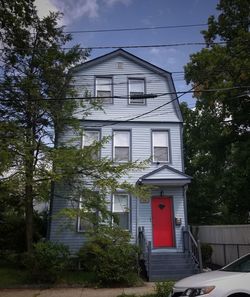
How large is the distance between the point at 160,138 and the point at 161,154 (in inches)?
31.3

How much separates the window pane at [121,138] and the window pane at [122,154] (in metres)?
0.21

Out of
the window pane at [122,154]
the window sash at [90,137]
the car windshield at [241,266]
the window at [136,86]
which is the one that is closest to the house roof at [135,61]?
the window at [136,86]

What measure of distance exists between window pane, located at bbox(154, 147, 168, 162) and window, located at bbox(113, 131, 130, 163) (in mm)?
1321

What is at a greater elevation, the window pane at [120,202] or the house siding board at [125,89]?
the house siding board at [125,89]

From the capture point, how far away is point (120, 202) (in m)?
15.9

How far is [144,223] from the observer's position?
15.5m

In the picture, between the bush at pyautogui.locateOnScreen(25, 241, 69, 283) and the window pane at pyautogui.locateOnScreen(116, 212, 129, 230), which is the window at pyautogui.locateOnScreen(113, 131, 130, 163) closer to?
the window pane at pyautogui.locateOnScreen(116, 212, 129, 230)

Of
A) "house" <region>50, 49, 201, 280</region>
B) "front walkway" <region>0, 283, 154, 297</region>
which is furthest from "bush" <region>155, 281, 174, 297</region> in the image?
"house" <region>50, 49, 201, 280</region>

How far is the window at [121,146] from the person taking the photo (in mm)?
16531

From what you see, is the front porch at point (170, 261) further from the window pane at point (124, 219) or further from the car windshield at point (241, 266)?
the car windshield at point (241, 266)

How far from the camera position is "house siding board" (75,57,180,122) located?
17.0 metres

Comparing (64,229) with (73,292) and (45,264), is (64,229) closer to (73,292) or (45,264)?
(45,264)

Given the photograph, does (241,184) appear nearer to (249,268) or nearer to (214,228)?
(214,228)

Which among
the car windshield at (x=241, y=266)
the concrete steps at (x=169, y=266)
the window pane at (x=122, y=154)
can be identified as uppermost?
the window pane at (x=122, y=154)
